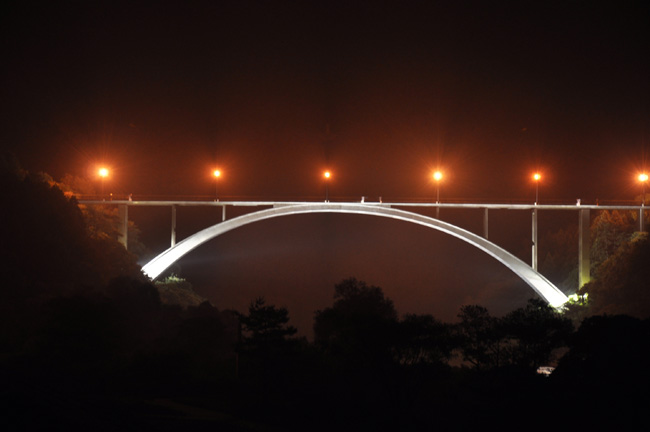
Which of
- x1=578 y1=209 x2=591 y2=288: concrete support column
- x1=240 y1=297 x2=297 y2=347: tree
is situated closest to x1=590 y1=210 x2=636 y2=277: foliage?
x1=578 y1=209 x2=591 y2=288: concrete support column

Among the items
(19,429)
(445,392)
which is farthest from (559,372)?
(19,429)

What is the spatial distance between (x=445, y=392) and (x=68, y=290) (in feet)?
59.1

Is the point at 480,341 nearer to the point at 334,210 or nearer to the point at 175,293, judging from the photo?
the point at 334,210

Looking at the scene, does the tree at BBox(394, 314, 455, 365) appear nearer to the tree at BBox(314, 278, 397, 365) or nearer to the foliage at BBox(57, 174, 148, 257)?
the tree at BBox(314, 278, 397, 365)

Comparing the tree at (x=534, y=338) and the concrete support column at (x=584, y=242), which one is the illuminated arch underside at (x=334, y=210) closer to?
the concrete support column at (x=584, y=242)

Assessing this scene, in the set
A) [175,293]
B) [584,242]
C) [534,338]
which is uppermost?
[584,242]

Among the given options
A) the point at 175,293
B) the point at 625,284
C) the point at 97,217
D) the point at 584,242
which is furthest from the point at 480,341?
the point at 97,217

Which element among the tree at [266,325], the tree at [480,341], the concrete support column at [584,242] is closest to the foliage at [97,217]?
the tree at [266,325]

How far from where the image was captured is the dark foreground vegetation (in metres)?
18.9

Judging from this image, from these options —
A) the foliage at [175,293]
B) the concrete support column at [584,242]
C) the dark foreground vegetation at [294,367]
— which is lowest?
the dark foreground vegetation at [294,367]

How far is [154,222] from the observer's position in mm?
64625

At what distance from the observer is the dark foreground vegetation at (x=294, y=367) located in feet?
61.9

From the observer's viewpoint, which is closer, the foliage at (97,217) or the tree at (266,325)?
the tree at (266,325)

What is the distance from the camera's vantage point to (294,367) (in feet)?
81.6
